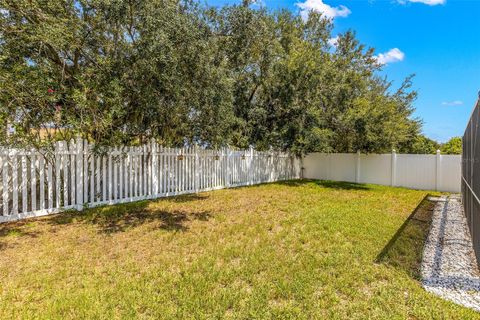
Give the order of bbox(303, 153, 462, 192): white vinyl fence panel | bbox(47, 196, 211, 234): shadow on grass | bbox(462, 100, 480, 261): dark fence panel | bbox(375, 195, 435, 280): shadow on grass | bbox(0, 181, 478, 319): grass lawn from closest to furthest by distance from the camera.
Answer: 1. bbox(0, 181, 478, 319): grass lawn
2. bbox(375, 195, 435, 280): shadow on grass
3. bbox(462, 100, 480, 261): dark fence panel
4. bbox(47, 196, 211, 234): shadow on grass
5. bbox(303, 153, 462, 192): white vinyl fence panel

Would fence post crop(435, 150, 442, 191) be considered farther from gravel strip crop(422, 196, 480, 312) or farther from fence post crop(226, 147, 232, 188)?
fence post crop(226, 147, 232, 188)

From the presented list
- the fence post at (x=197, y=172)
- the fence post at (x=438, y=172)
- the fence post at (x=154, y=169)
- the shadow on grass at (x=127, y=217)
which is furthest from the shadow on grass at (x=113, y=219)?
the fence post at (x=438, y=172)

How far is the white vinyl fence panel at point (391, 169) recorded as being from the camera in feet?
35.9

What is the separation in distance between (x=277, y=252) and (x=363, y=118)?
9.19 meters

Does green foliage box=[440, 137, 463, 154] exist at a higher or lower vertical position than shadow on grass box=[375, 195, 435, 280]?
higher

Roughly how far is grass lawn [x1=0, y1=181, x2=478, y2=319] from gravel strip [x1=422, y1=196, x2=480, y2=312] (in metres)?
0.17

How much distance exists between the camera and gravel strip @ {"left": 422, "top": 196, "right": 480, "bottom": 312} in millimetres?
3007

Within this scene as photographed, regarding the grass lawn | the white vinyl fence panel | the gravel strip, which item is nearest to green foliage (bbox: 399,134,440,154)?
the white vinyl fence panel

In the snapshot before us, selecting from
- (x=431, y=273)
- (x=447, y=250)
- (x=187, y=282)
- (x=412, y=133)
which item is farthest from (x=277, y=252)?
(x=412, y=133)

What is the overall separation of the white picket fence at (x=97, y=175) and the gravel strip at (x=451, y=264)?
6105mm

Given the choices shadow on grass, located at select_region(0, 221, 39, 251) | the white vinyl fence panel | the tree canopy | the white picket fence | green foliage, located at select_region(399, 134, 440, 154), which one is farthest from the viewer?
green foliage, located at select_region(399, 134, 440, 154)

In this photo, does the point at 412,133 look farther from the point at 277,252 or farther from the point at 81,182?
the point at 81,182

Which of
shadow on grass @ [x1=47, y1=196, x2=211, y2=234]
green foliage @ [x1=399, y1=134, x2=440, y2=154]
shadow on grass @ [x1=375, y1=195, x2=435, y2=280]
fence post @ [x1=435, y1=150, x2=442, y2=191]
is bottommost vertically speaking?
shadow on grass @ [x1=375, y1=195, x2=435, y2=280]

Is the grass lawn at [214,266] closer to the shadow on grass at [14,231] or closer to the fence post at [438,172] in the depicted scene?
the shadow on grass at [14,231]
